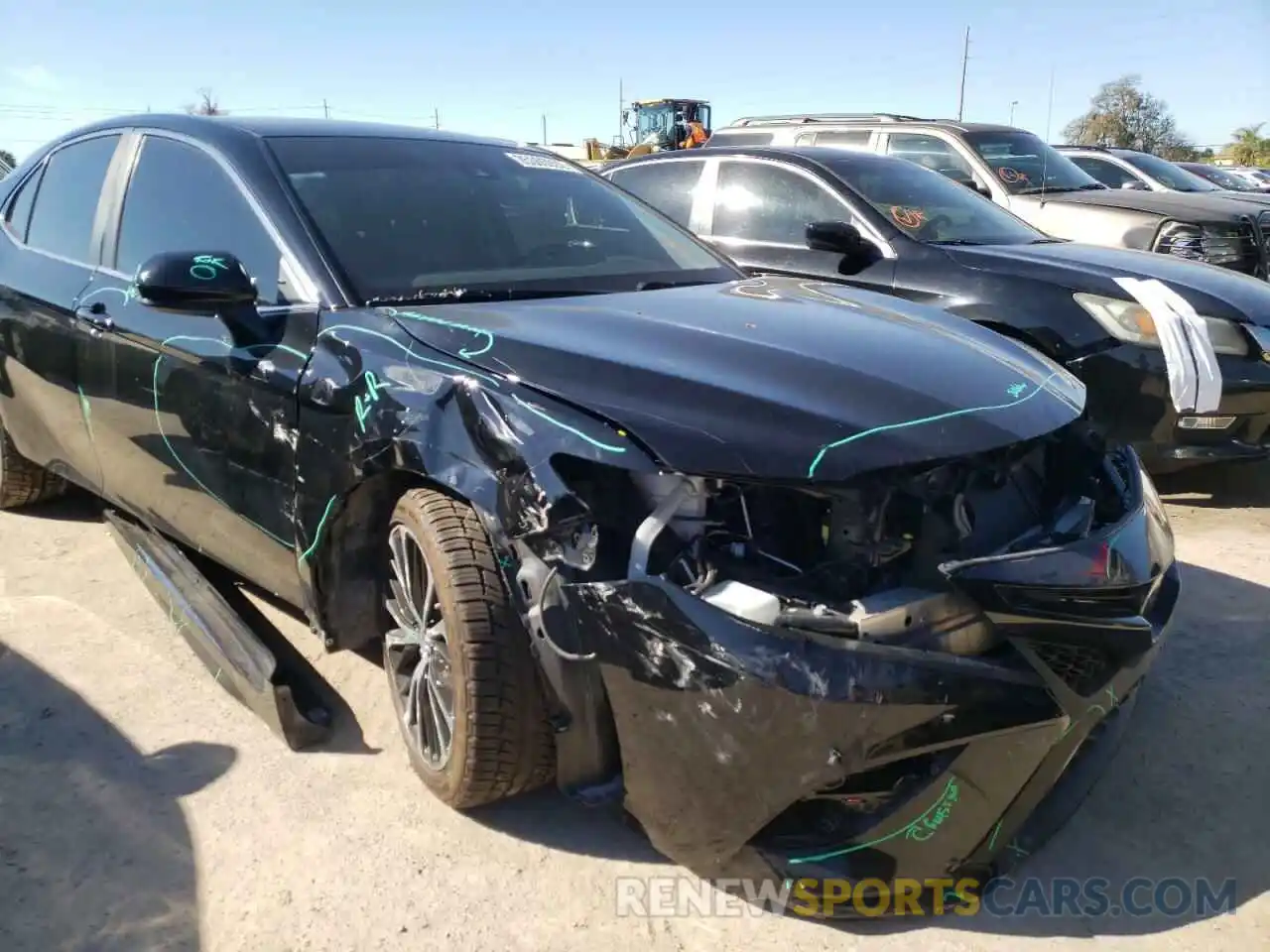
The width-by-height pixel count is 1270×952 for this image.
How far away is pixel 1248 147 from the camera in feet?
162

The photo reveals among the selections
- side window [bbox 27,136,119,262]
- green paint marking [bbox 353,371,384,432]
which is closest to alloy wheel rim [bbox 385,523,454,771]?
green paint marking [bbox 353,371,384,432]

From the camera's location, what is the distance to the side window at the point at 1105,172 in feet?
36.0

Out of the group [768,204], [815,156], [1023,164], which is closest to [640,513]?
[768,204]

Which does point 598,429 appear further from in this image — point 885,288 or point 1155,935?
point 885,288

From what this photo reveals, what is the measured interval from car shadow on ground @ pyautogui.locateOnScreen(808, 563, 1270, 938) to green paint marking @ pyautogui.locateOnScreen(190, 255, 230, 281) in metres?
2.16

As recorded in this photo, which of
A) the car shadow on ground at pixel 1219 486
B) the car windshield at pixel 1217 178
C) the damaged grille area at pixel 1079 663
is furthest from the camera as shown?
the car windshield at pixel 1217 178

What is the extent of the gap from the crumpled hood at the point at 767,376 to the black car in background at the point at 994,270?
1851 millimetres

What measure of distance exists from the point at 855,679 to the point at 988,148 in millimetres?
7177

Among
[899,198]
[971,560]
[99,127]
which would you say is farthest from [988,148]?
[971,560]

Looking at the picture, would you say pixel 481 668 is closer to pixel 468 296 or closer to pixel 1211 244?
pixel 468 296

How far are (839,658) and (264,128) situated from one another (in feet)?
8.25

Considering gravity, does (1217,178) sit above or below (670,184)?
above

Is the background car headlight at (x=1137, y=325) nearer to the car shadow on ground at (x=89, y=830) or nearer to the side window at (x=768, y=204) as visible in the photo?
the side window at (x=768, y=204)

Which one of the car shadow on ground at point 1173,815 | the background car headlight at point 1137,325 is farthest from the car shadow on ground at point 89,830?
the background car headlight at point 1137,325
